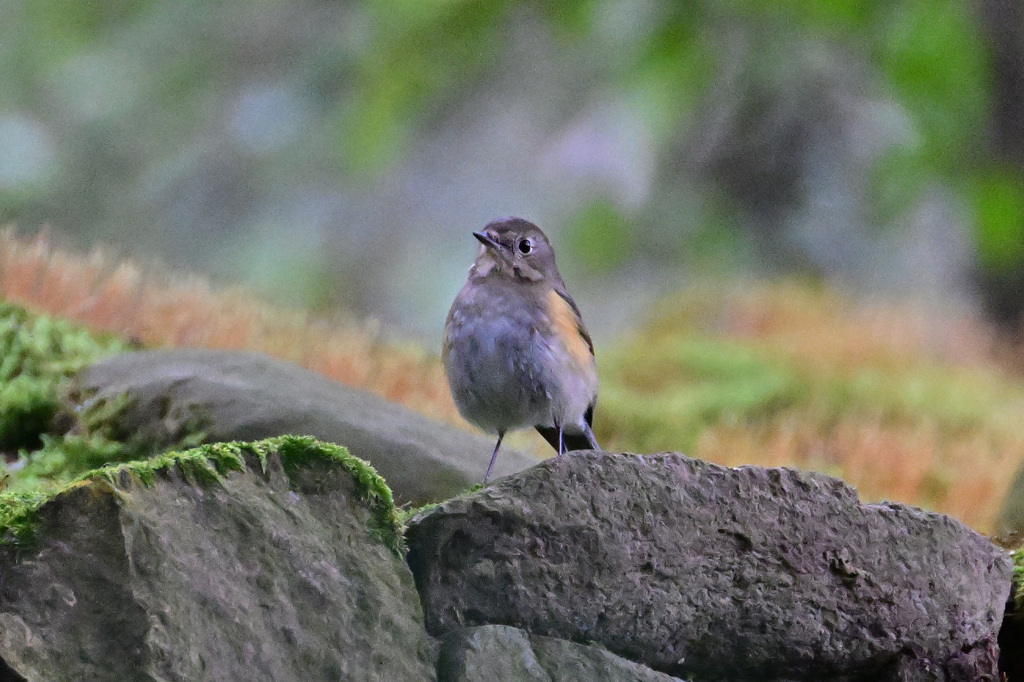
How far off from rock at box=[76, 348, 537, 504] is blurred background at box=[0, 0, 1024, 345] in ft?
6.08

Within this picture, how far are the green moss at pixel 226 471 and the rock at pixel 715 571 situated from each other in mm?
98

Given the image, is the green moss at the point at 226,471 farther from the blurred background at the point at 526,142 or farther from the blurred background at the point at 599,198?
the blurred background at the point at 526,142


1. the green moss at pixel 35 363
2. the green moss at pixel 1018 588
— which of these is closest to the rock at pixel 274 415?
the green moss at pixel 35 363

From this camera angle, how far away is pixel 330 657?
2.13 metres

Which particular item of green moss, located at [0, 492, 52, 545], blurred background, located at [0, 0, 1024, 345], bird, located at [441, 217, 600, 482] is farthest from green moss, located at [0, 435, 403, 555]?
blurred background, located at [0, 0, 1024, 345]

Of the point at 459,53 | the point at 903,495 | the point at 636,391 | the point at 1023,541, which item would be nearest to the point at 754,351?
the point at 636,391

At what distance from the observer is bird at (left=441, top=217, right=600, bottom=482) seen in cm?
355

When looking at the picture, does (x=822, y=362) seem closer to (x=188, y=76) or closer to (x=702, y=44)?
(x=702, y=44)

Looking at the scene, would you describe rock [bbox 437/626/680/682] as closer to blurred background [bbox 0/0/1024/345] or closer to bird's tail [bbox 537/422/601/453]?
bird's tail [bbox 537/422/601/453]

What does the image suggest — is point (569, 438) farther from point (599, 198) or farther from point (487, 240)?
point (599, 198)

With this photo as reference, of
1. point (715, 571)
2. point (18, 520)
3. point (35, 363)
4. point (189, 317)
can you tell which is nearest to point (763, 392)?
point (189, 317)

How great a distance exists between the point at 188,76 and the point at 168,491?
6.33m

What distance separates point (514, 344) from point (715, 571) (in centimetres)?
109

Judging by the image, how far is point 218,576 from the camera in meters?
2.07
